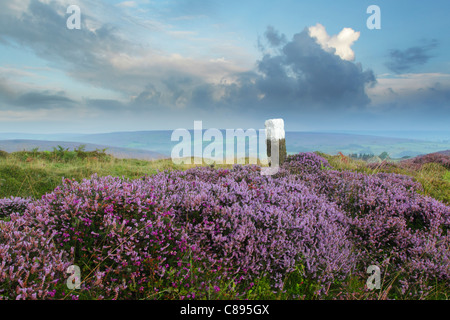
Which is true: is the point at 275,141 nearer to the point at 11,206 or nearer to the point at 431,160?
the point at 11,206

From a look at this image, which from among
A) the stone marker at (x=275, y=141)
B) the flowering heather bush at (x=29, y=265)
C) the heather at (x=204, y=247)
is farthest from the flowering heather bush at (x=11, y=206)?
the stone marker at (x=275, y=141)

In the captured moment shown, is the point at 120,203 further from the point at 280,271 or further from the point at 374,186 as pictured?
the point at 374,186

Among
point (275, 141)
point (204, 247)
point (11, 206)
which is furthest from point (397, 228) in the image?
point (11, 206)

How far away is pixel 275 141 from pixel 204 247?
656cm

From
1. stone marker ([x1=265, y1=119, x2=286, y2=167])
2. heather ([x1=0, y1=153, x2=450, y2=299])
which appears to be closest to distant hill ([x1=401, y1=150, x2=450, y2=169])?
stone marker ([x1=265, y1=119, x2=286, y2=167])

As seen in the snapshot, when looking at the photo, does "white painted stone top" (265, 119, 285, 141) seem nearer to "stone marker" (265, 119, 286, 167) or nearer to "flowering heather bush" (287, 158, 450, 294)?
"stone marker" (265, 119, 286, 167)

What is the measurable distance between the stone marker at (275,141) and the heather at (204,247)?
435 centimetres

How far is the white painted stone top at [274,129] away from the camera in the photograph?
1023cm

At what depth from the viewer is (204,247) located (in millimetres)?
4266

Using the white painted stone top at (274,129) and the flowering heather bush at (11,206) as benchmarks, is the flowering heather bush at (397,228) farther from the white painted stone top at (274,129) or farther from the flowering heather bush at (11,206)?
the flowering heather bush at (11,206)
